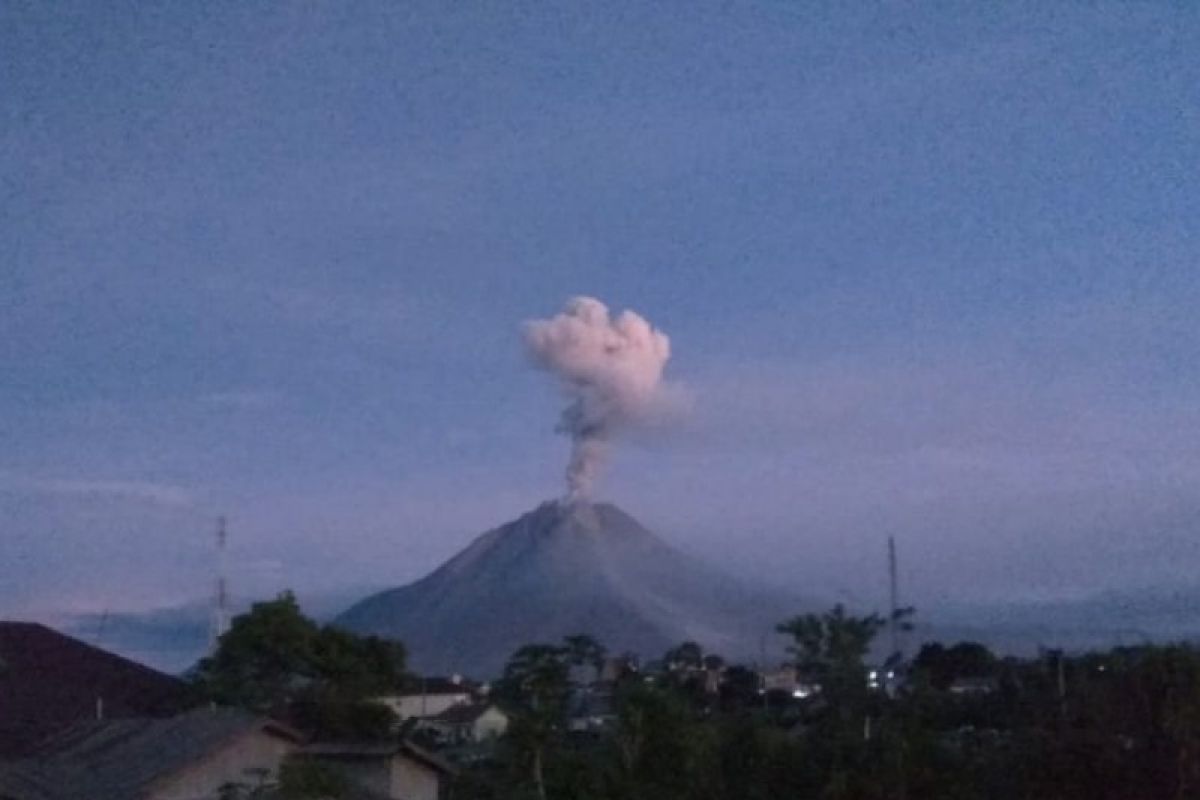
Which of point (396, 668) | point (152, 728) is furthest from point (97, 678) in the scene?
point (152, 728)

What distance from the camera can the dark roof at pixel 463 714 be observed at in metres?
55.2

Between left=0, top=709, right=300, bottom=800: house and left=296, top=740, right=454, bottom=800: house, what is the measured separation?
121cm

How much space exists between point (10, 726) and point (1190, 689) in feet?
72.8

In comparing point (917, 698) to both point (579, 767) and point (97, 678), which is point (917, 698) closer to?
point (579, 767)

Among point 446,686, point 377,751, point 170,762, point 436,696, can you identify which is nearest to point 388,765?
point 377,751

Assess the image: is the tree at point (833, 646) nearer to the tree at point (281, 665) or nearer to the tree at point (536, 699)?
the tree at point (536, 699)

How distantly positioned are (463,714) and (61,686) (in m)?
18.8

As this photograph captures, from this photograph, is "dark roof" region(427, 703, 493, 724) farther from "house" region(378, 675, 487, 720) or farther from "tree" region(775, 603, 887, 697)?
"tree" region(775, 603, 887, 697)

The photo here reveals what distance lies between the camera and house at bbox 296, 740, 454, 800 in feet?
104

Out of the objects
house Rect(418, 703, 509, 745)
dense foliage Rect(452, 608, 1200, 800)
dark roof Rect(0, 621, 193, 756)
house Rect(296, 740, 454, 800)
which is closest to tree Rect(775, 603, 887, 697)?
dense foliage Rect(452, 608, 1200, 800)

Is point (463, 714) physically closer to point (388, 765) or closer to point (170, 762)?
point (388, 765)

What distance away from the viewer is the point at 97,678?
132ft

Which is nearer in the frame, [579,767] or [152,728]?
[579,767]

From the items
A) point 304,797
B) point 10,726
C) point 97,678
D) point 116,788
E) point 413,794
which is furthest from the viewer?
point 97,678
